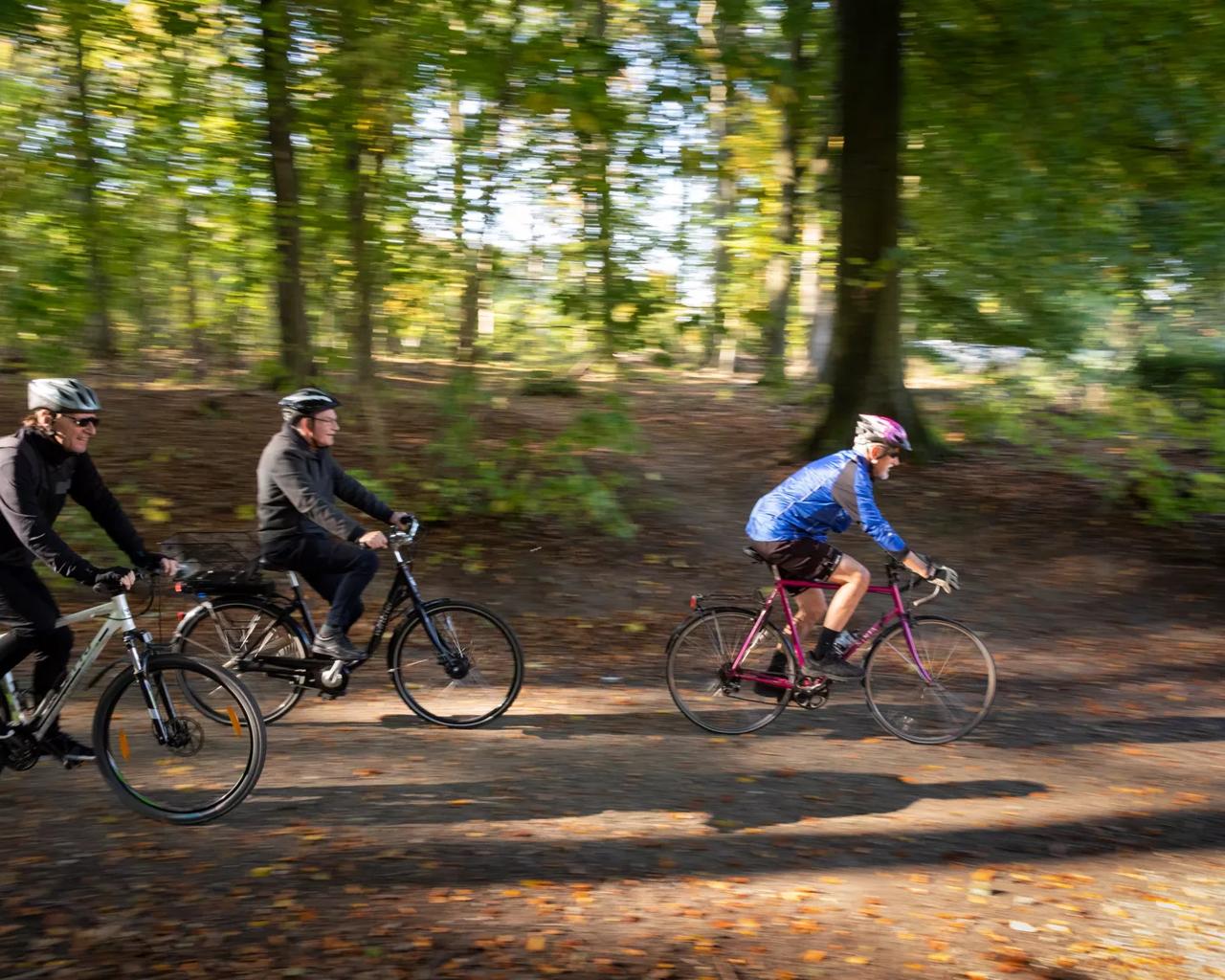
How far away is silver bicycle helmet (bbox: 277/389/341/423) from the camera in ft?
21.3

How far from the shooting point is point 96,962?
154 inches

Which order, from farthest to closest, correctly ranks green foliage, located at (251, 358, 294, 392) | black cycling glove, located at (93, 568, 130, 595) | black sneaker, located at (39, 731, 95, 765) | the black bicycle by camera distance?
green foliage, located at (251, 358, 294, 392)
the black bicycle
black sneaker, located at (39, 731, 95, 765)
black cycling glove, located at (93, 568, 130, 595)

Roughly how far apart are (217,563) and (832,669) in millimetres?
3721

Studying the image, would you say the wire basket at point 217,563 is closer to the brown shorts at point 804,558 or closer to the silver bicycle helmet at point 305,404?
the silver bicycle helmet at point 305,404

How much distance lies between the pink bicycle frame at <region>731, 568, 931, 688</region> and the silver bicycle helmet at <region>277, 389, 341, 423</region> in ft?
9.58

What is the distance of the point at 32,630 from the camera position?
16.8 ft

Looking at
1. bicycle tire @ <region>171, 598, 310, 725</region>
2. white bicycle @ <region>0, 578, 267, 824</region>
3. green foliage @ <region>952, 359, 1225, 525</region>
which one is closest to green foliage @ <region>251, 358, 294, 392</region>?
bicycle tire @ <region>171, 598, 310, 725</region>

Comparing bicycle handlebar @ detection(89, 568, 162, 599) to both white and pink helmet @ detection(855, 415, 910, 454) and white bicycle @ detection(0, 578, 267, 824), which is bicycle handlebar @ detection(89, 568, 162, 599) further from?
white and pink helmet @ detection(855, 415, 910, 454)

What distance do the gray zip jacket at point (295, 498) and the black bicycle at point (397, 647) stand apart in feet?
0.85

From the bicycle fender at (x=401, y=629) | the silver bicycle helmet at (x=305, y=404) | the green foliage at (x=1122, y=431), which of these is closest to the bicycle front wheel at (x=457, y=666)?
the bicycle fender at (x=401, y=629)

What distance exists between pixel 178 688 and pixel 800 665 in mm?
3630

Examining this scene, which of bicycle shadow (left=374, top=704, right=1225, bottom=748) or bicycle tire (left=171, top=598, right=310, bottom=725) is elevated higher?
bicycle tire (left=171, top=598, right=310, bottom=725)

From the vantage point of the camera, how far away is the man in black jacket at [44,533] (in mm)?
4914

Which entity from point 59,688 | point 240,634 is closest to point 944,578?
point 240,634
